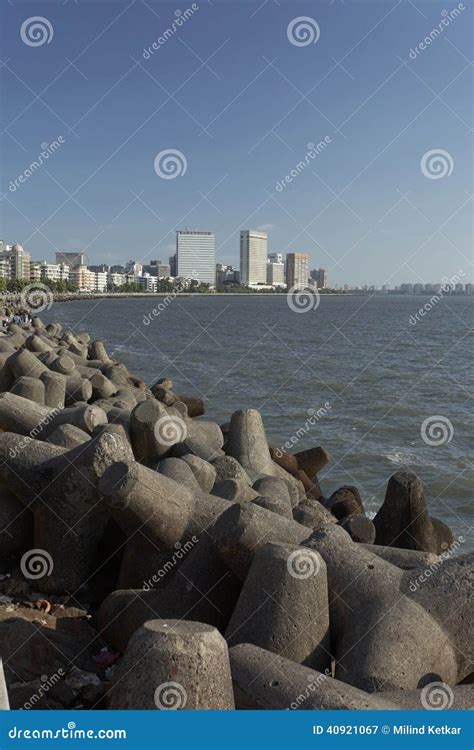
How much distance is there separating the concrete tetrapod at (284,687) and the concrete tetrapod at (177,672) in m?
0.19

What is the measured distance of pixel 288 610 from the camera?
4.11 meters

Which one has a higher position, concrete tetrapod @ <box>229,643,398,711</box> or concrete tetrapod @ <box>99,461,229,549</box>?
concrete tetrapod @ <box>99,461,229,549</box>

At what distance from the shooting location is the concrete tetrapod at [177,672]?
3.17 metres

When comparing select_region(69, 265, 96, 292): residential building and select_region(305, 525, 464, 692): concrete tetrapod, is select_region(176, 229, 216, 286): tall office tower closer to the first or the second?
select_region(305, 525, 464, 692): concrete tetrapod

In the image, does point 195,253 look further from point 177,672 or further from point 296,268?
point 177,672

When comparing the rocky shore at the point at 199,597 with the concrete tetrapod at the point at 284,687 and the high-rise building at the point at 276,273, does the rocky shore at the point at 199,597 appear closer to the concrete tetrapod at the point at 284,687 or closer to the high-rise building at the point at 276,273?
the concrete tetrapod at the point at 284,687

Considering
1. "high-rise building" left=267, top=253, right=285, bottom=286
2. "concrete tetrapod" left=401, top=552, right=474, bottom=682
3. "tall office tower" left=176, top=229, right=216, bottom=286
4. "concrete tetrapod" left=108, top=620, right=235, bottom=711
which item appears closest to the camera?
"concrete tetrapod" left=108, top=620, right=235, bottom=711

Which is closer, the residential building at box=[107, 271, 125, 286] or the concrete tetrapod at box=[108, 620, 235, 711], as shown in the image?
the concrete tetrapod at box=[108, 620, 235, 711]

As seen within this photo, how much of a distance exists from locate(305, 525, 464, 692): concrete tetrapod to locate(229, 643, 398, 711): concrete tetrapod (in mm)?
473

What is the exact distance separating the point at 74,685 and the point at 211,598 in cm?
100

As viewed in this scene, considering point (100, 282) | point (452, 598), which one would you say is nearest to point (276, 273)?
point (100, 282)

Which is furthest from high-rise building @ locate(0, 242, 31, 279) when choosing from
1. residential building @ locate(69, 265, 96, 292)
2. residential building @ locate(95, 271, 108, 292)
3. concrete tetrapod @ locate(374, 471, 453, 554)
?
concrete tetrapod @ locate(374, 471, 453, 554)

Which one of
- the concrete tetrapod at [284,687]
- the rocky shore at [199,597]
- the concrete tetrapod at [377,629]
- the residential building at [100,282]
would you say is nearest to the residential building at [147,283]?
the residential building at [100,282]

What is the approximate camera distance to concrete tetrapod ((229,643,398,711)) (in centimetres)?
327
